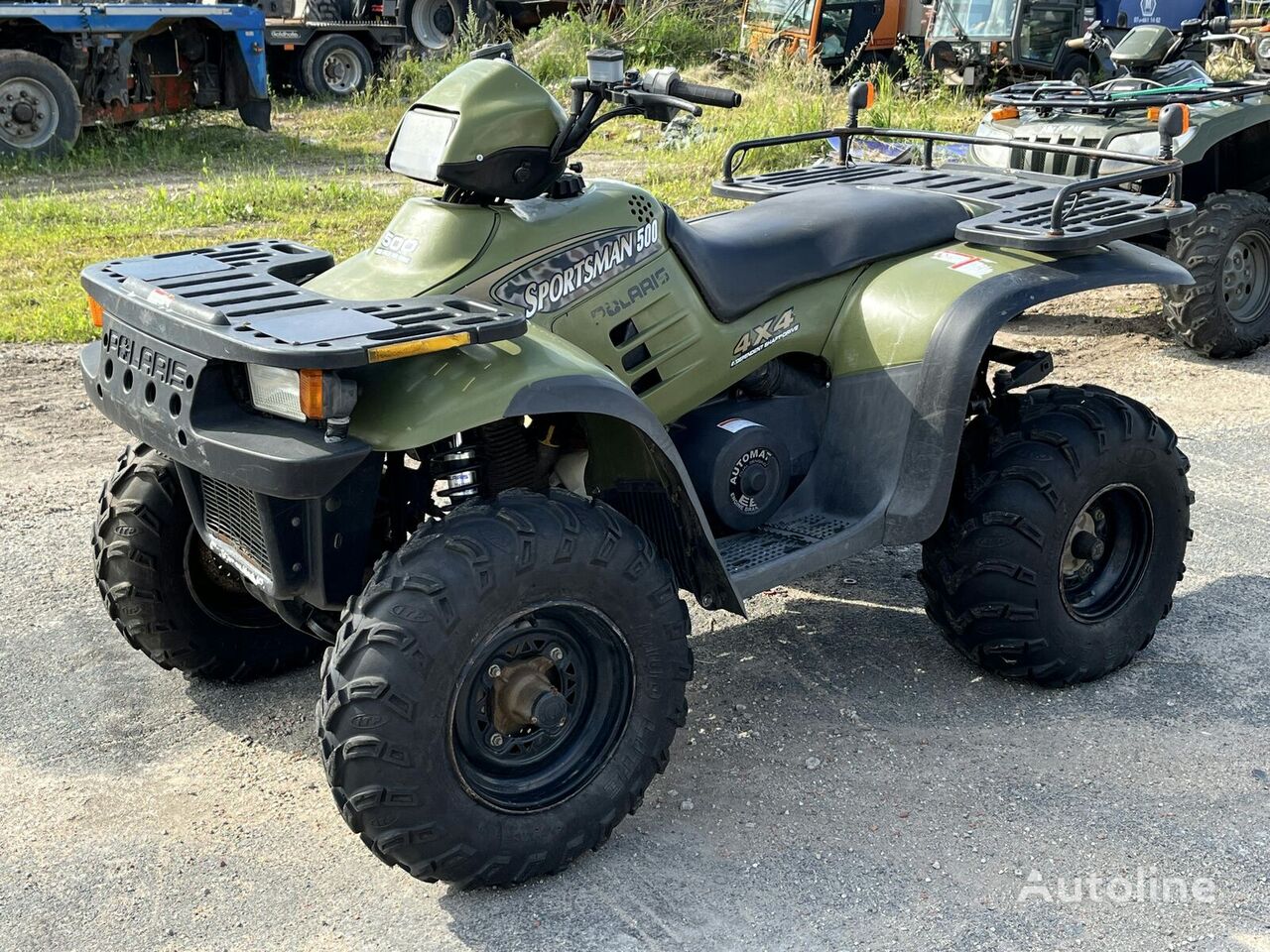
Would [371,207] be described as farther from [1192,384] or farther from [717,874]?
[717,874]

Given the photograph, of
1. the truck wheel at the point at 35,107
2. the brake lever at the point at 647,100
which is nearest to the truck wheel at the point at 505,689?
the brake lever at the point at 647,100

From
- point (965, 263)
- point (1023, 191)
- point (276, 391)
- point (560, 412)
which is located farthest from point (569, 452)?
point (1023, 191)

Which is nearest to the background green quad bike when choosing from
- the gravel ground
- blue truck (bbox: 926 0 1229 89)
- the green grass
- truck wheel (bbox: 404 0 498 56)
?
the gravel ground

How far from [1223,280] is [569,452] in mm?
5244

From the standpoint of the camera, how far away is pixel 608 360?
3.82 metres

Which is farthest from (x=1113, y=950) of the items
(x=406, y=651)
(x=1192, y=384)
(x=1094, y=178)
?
(x=1192, y=384)

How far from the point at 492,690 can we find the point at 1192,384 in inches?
211

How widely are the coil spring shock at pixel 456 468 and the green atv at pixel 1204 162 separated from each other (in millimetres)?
4573

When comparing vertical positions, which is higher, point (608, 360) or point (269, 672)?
point (608, 360)

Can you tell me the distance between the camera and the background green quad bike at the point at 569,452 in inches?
119

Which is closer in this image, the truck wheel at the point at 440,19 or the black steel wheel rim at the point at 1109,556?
the black steel wheel rim at the point at 1109,556

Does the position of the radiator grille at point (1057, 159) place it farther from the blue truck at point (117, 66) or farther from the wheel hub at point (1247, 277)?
the blue truck at point (117, 66)

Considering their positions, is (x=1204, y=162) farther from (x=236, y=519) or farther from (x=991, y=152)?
(x=236, y=519)

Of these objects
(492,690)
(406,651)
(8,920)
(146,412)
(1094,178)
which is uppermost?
(1094,178)
